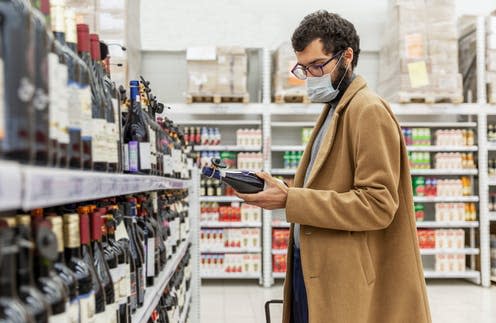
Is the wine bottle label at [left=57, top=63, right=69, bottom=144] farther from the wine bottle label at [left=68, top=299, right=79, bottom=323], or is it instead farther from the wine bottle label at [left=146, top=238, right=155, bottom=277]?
the wine bottle label at [left=146, top=238, right=155, bottom=277]

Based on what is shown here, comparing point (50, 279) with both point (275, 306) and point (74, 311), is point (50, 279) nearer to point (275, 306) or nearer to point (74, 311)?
point (74, 311)

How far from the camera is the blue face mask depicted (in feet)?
6.45

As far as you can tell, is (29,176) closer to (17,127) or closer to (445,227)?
(17,127)

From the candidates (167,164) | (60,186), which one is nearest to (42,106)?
(60,186)

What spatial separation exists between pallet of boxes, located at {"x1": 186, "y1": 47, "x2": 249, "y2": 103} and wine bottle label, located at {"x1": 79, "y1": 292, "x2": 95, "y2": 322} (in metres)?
5.23

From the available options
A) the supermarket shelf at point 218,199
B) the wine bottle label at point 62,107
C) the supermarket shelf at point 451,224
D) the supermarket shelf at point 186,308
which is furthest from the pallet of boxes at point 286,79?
the wine bottle label at point 62,107

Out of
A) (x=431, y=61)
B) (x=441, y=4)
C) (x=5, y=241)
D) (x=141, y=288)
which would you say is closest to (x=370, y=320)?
(x=141, y=288)

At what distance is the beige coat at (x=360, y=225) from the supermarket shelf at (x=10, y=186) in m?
1.28

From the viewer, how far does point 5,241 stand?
0.72m

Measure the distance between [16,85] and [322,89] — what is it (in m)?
1.44

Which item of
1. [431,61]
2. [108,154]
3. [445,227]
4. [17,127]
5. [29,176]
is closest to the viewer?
[29,176]

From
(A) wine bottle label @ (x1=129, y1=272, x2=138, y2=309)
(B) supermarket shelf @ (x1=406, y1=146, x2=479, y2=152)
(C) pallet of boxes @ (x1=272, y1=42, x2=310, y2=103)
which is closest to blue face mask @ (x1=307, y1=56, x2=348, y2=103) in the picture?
(A) wine bottle label @ (x1=129, y1=272, x2=138, y2=309)

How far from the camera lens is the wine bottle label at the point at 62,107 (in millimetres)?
903

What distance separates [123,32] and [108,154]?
4.12 metres
